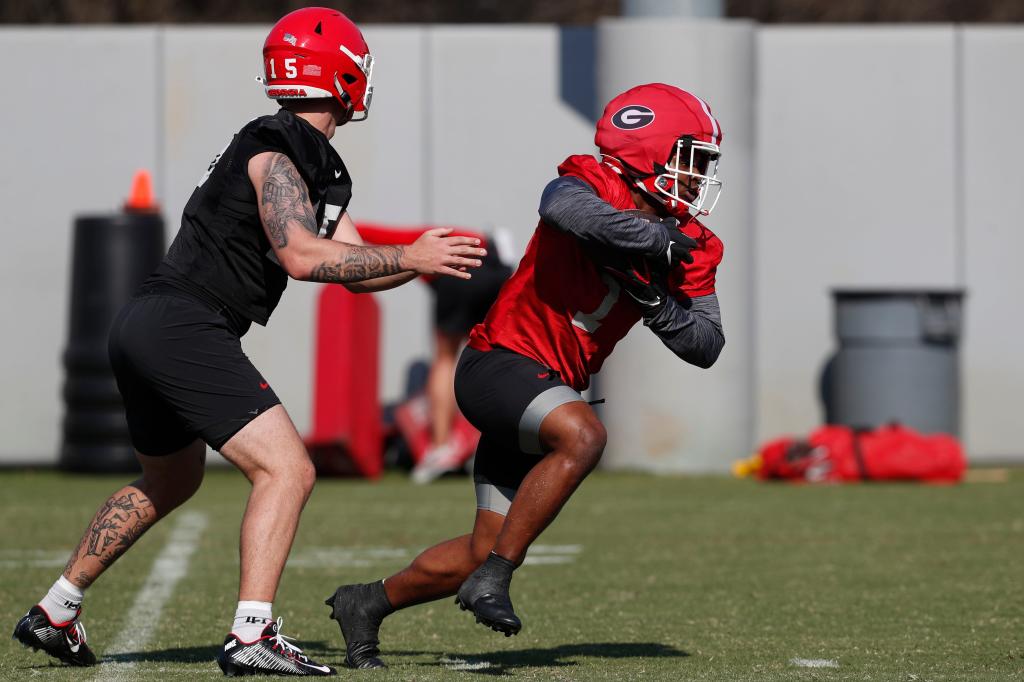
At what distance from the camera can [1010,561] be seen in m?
7.82

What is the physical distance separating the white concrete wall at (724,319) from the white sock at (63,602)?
7.60m

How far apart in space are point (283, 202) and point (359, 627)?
4.33 feet

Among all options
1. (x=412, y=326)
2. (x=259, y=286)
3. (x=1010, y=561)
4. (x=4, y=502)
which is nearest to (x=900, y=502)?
(x=1010, y=561)

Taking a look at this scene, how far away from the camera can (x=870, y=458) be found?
1190 centimetres

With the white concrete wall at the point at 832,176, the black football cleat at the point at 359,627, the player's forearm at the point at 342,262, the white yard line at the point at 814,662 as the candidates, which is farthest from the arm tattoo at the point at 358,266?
the white concrete wall at the point at 832,176

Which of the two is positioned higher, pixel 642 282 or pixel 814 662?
pixel 642 282

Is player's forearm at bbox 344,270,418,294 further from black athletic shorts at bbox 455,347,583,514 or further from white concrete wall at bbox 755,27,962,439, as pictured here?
white concrete wall at bbox 755,27,962,439

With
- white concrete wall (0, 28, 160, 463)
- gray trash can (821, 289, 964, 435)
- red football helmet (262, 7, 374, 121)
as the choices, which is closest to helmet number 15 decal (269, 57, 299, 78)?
red football helmet (262, 7, 374, 121)

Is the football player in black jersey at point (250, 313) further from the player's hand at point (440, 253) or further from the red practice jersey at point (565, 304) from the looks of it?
the red practice jersey at point (565, 304)

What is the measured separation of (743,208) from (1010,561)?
5254mm

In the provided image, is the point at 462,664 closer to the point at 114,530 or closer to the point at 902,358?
the point at 114,530

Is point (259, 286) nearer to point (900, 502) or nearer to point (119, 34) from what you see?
point (900, 502)

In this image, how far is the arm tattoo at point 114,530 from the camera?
525 centimetres

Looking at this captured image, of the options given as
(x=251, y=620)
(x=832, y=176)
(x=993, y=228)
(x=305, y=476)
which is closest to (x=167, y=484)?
(x=305, y=476)
